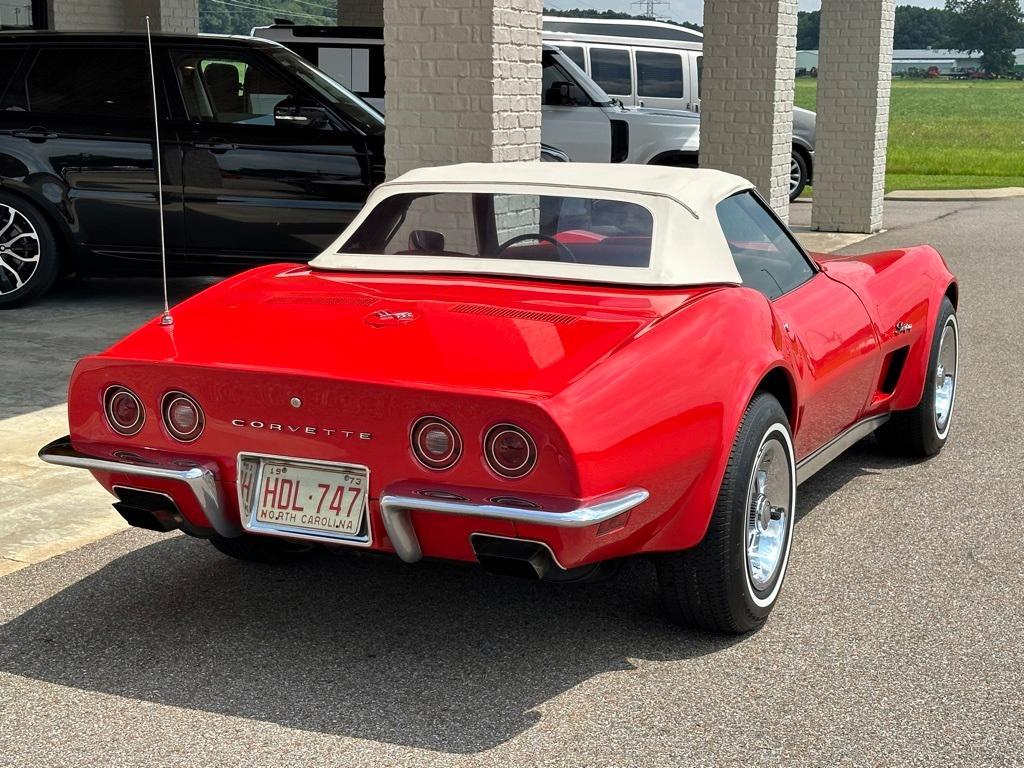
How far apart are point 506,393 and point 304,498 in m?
0.67

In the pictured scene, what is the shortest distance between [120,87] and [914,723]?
7.51 m

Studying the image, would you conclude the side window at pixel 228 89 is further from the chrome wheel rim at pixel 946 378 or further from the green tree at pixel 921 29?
the green tree at pixel 921 29

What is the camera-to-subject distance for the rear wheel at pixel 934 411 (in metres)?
5.87

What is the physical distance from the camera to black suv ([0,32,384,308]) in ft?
30.5

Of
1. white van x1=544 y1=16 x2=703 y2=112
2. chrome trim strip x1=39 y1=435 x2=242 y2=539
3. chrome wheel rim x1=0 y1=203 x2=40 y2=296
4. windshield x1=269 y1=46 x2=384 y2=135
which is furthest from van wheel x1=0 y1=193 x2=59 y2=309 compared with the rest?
white van x1=544 y1=16 x2=703 y2=112

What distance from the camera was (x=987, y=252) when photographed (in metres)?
14.2

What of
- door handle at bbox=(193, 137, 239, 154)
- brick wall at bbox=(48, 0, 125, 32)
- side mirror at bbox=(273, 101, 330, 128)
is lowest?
door handle at bbox=(193, 137, 239, 154)

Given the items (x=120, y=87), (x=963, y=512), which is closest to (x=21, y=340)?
(x=120, y=87)

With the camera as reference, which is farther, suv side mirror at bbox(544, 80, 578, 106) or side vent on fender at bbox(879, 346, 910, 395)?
suv side mirror at bbox(544, 80, 578, 106)

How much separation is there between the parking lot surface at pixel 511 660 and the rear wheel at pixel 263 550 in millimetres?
53

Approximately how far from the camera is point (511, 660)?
3928 mm

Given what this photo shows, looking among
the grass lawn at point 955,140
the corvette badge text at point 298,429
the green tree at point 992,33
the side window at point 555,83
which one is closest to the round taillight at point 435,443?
the corvette badge text at point 298,429

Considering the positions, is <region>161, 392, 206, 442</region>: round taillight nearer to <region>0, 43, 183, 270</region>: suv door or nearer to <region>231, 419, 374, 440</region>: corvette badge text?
<region>231, 419, 374, 440</region>: corvette badge text

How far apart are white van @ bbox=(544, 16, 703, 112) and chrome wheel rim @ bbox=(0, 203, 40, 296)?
33.6ft
